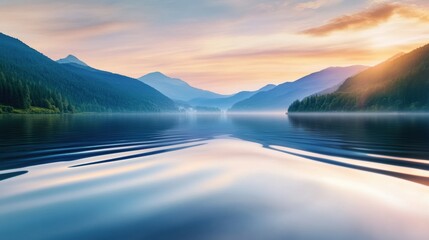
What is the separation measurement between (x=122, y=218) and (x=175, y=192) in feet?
11.4

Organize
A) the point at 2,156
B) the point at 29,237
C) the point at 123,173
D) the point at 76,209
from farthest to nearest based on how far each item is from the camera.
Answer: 1. the point at 2,156
2. the point at 123,173
3. the point at 76,209
4. the point at 29,237

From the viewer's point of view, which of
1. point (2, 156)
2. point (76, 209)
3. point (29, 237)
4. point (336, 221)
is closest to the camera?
point (29, 237)

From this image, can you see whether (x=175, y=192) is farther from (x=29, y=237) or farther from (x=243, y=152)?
(x=243, y=152)

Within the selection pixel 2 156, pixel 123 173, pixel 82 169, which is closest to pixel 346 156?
pixel 123 173

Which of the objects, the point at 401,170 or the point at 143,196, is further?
the point at 401,170

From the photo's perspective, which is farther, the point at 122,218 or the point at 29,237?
the point at 122,218

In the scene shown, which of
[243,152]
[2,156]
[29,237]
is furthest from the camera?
[243,152]

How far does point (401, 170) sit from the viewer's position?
16.8 meters

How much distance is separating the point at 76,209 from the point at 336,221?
26.4 feet


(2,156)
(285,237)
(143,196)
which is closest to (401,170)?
(285,237)

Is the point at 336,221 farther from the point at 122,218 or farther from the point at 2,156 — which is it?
the point at 2,156

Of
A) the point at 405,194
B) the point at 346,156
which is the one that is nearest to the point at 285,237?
the point at 405,194

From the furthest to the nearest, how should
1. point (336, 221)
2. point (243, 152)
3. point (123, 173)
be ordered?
point (243, 152), point (123, 173), point (336, 221)

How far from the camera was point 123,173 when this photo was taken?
16797mm
